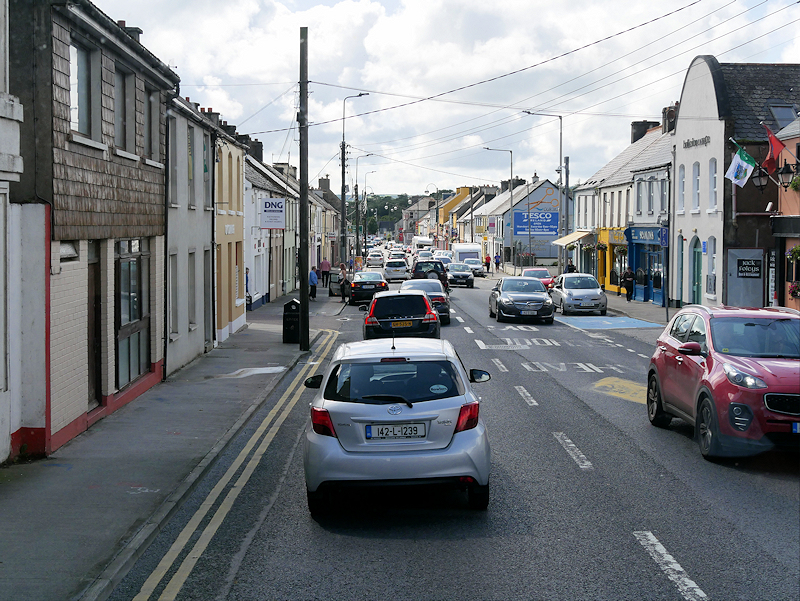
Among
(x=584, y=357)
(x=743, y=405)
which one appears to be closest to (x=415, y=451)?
(x=743, y=405)

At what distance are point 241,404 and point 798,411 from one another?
8.60m

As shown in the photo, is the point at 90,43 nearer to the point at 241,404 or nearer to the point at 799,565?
the point at 241,404

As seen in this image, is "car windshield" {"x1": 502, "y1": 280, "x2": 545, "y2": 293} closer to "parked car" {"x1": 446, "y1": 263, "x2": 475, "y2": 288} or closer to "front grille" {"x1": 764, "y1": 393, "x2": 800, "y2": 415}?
"front grille" {"x1": 764, "y1": 393, "x2": 800, "y2": 415}

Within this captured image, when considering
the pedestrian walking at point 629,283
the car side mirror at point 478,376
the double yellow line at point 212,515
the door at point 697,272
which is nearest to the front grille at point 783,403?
the car side mirror at point 478,376

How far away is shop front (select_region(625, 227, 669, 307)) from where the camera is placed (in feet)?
131

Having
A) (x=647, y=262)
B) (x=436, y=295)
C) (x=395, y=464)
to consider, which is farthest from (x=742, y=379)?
(x=647, y=262)

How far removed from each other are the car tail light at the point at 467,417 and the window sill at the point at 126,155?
8.43m

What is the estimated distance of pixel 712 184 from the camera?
33.8 metres

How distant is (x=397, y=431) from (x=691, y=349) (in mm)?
4479

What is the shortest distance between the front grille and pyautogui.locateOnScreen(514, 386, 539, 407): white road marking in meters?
5.10

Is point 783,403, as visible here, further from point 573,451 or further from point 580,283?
point 580,283

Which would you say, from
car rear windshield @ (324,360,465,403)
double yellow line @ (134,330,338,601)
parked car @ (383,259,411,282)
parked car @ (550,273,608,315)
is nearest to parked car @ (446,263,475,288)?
parked car @ (383,259,411,282)

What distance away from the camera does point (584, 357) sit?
20578 millimetres

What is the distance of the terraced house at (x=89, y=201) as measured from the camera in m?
10.3
